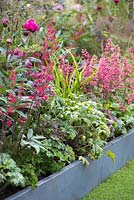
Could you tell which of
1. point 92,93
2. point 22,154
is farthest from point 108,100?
point 22,154

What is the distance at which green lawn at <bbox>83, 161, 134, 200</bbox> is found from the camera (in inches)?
147

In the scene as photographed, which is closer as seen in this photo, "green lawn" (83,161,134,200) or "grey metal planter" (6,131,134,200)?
"grey metal planter" (6,131,134,200)

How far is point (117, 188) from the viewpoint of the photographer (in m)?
3.91

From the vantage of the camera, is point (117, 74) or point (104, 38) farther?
point (104, 38)

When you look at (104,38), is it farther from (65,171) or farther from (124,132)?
(65,171)

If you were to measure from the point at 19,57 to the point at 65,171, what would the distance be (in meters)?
1.06

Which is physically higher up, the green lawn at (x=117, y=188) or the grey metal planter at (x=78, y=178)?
the grey metal planter at (x=78, y=178)

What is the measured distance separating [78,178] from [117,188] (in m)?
0.46

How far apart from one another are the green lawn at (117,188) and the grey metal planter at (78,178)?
5 centimetres

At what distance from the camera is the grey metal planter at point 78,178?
321 cm

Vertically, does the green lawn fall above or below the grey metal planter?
below

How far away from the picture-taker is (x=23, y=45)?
14.8 feet

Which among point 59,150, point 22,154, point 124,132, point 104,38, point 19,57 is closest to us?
point 22,154

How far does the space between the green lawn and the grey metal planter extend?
5 cm
